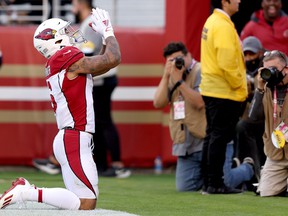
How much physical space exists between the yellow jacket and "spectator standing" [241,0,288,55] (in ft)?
7.53

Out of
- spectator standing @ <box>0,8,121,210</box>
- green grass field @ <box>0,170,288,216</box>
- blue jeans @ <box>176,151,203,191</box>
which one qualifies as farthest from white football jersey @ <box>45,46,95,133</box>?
blue jeans @ <box>176,151,203,191</box>

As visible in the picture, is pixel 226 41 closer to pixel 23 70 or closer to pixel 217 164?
pixel 217 164

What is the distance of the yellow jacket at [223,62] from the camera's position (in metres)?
9.19

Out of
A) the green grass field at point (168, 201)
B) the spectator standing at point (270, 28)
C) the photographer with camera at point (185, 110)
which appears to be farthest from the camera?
the spectator standing at point (270, 28)

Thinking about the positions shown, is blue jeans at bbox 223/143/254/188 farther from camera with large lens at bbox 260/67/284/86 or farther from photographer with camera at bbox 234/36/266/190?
camera with large lens at bbox 260/67/284/86

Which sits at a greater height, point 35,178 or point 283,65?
point 283,65

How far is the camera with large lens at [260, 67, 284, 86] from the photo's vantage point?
8735 millimetres

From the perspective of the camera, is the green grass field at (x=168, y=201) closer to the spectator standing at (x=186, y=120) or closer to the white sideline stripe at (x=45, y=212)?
the spectator standing at (x=186, y=120)

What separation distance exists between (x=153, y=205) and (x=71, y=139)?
1.39 metres

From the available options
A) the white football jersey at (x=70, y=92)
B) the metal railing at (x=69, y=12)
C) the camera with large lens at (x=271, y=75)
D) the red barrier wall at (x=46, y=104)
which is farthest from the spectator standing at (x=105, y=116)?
the white football jersey at (x=70, y=92)

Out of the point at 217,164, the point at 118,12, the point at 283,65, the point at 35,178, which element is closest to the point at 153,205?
the point at 217,164

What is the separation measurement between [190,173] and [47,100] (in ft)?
11.5

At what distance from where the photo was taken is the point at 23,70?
506 inches

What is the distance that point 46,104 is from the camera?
12.9 meters
